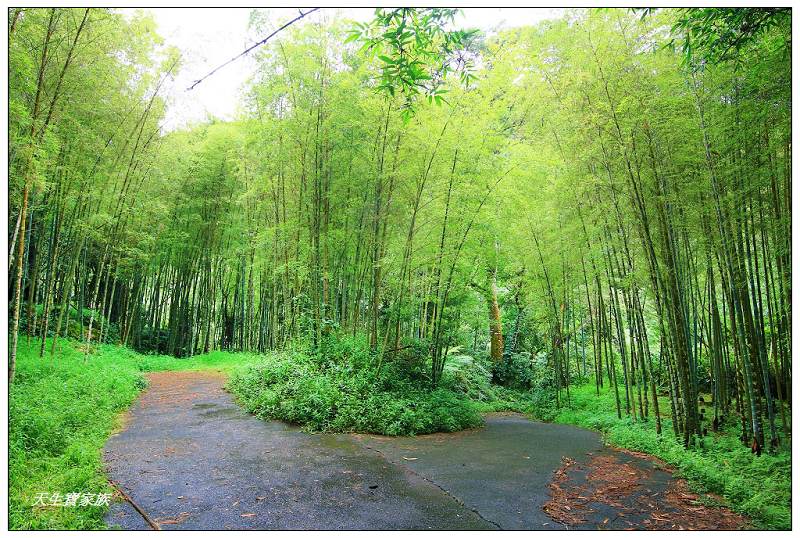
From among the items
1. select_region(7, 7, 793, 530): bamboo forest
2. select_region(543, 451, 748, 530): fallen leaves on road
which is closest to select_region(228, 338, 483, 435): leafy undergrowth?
select_region(7, 7, 793, 530): bamboo forest

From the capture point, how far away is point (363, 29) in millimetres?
1637

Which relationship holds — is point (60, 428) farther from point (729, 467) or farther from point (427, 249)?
point (729, 467)

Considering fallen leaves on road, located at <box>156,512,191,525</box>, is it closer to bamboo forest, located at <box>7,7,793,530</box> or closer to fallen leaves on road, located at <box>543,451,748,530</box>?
bamboo forest, located at <box>7,7,793,530</box>

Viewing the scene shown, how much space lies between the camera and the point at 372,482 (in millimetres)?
2986

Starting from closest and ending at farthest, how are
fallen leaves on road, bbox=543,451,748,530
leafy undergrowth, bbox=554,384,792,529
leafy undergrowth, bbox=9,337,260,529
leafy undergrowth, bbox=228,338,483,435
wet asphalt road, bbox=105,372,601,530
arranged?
leafy undergrowth, bbox=9,337,260,529 → wet asphalt road, bbox=105,372,601,530 → fallen leaves on road, bbox=543,451,748,530 → leafy undergrowth, bbox=554,384,792,529 → leafy undergrowth, bbox=228,338,483,435

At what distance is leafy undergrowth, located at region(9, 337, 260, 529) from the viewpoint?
213 centimetres

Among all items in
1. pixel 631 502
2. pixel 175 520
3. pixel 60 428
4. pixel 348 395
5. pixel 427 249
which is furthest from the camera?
pixel 427 249

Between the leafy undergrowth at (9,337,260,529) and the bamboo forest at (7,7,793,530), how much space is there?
0.03m

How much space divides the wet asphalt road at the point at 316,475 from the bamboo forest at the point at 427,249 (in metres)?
0.03

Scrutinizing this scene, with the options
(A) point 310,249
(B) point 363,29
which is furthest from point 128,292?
(B) point 363,29

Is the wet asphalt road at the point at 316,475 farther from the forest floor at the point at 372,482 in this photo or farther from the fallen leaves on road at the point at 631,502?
the fallen leaves on road at the point at 631,502

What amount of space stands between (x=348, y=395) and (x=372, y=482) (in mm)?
2190

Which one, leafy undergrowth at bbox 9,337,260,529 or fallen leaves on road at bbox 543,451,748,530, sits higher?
leafy undergrowth at bbox 9,337,260,529

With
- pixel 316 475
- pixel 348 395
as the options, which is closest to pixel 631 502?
pixel 316 475
